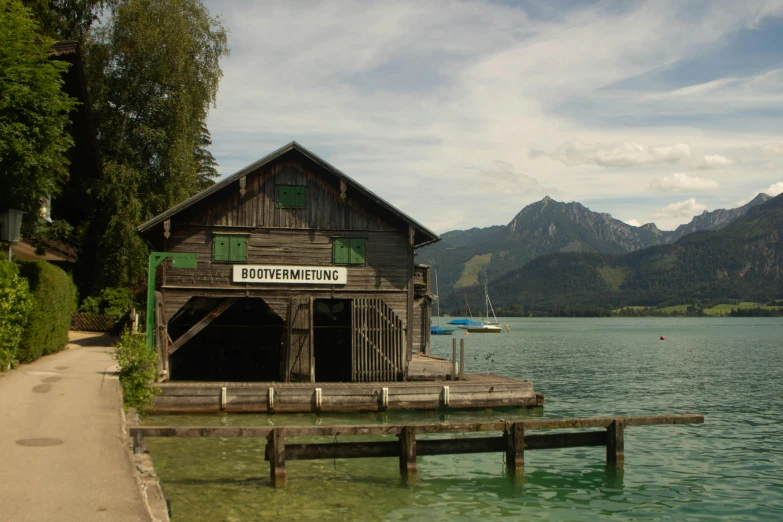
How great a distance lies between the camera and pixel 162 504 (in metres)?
10.7

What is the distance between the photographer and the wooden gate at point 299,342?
2789 cm

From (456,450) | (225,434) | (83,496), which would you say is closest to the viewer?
(83,496)

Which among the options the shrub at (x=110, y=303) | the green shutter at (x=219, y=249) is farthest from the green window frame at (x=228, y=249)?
the shrub at (x=110, y=303)

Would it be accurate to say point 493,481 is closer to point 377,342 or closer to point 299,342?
point 377,342

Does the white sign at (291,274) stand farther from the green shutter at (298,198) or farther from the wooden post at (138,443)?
the wooden post at (138,443)

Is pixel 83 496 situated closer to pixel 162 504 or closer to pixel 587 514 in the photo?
pixel 162 504

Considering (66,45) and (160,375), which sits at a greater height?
(66,45)

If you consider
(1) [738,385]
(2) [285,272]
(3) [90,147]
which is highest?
(3) [90,147]

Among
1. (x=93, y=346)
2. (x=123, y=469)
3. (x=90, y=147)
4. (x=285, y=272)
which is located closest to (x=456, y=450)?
(x=123, y=469)

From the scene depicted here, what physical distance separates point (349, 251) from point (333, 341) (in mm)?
8443

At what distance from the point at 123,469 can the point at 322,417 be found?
1402cm

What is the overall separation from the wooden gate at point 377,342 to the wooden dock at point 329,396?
0.96 m

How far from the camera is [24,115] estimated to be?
2109cm

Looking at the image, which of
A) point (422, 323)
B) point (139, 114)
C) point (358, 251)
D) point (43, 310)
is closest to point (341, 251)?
point (358, 251)
